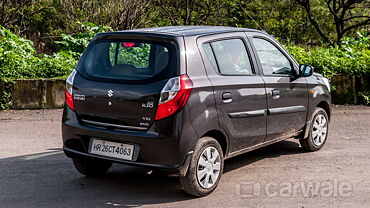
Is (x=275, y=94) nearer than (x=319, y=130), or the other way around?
(x=275, y=94)

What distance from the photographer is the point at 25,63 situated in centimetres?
1079

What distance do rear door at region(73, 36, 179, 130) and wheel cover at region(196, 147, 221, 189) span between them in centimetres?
67

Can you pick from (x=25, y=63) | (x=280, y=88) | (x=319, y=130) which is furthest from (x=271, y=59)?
(x=25, y=63)

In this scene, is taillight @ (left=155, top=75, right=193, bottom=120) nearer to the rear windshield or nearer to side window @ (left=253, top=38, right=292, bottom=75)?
the rear windshield

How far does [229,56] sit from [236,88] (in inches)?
14.6

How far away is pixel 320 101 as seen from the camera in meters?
7.55

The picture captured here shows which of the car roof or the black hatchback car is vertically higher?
the car roof

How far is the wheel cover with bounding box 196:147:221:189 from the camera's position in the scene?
18.1ft

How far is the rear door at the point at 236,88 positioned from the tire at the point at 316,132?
1.25 meters

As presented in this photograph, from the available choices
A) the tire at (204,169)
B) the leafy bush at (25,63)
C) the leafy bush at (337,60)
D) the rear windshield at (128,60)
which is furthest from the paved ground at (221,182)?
the leafy bush at (337,60)

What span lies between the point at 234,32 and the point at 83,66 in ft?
5.66

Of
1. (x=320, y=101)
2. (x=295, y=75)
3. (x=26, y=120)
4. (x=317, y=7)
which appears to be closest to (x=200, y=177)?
(x=295, y=75)

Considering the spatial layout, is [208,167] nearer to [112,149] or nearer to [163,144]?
[163,144]

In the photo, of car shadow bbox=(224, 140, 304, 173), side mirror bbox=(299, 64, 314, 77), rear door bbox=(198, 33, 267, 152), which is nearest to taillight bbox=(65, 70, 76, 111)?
rear door bbox=(198, 33, 267, 152)
